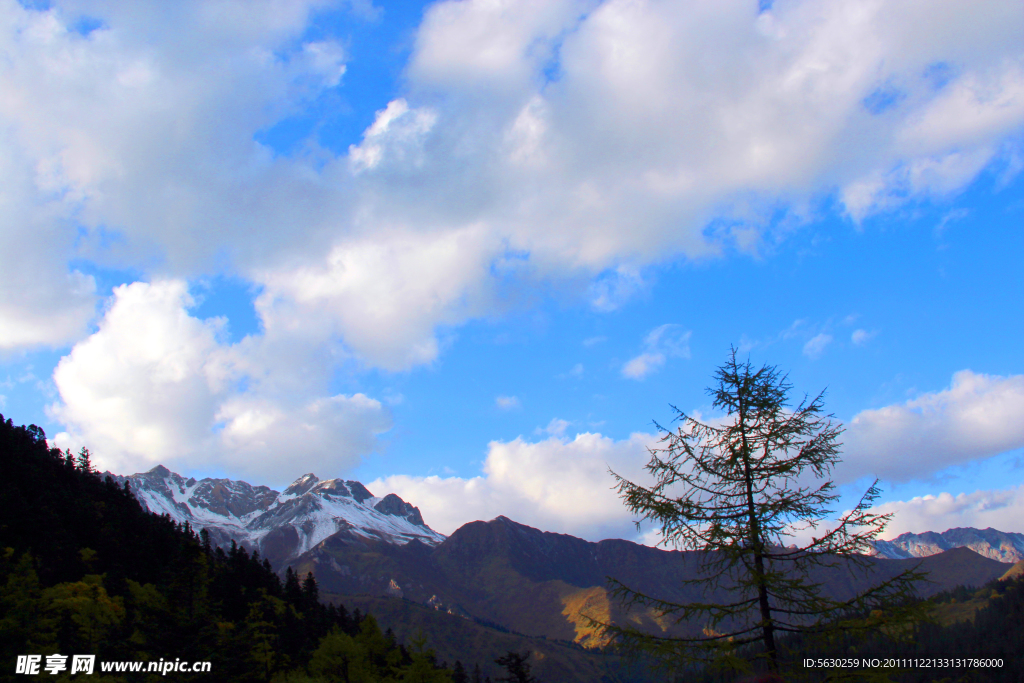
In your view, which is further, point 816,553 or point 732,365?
point 732,365

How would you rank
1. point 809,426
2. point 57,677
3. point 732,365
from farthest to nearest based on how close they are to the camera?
point 57,677, point 732,365, point 809,426

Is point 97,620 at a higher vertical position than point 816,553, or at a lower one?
lower

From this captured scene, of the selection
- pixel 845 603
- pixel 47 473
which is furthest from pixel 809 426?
pixel 47 473

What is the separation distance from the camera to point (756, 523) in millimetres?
14594

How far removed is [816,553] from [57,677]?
3954cm

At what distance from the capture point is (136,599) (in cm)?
6656

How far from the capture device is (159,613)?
2600 cm

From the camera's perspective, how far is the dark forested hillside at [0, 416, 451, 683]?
2709 centimetres

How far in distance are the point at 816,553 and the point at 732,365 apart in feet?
17.6

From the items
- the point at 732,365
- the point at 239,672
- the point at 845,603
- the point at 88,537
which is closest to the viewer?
the point at 845,603

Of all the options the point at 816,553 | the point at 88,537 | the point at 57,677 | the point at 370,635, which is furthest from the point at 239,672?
the point at 88,537

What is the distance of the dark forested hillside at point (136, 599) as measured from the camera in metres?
27.1

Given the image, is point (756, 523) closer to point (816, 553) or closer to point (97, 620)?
point (816, 553)

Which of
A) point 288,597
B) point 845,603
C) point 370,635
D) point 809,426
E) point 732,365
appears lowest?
point 288,597
